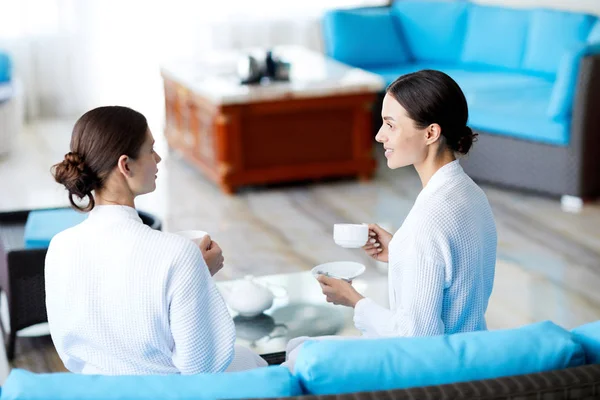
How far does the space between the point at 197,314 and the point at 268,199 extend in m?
3.34

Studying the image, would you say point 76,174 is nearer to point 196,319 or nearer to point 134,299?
point 134,299

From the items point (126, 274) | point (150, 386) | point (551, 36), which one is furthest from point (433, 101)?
point (551, 36)

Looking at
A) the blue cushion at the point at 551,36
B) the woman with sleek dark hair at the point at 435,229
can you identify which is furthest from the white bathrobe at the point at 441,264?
the blue cushion at the point at 551,36

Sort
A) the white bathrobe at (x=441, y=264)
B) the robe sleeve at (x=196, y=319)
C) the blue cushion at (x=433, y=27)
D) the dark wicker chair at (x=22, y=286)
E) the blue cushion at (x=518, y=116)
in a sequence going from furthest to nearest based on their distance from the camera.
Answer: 1. the blue cushion at (x=433, y=27)
2. the blue cushion at (x=518, y=116)
3. the dark wicker chair at (x=22, y=286)
4. the white bathrobe at (x=441, y=264)
5. the robe sleeve at (x=196, y=319)

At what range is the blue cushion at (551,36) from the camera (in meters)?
5.73

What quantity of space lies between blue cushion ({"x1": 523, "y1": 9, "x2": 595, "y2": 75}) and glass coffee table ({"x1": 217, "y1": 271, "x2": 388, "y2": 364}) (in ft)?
9.99

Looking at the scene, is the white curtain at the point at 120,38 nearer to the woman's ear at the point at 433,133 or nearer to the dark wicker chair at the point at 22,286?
the dark wicker chair at the point at 22,286

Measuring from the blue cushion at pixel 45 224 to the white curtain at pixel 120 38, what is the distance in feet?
11.7

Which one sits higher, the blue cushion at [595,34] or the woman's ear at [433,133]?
the woman's ear at [433,133]

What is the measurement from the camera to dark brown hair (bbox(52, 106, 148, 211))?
1.96 m

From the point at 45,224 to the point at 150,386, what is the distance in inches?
80.8

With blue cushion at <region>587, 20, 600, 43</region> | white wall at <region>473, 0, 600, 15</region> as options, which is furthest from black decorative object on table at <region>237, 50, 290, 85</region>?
white wall at <region>473, 0, 600, 15</region>

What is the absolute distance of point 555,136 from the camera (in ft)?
16.5

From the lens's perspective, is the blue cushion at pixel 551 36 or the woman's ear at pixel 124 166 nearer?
the woman's ear at pixel 124 166
